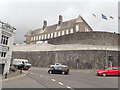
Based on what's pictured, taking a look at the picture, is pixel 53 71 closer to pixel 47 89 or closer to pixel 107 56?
pixel 47 89

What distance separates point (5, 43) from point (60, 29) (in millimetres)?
44694

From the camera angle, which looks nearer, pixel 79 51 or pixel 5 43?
pixel 5 43

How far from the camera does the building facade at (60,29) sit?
52.2 m

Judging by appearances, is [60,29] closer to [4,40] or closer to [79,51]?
[79,51]

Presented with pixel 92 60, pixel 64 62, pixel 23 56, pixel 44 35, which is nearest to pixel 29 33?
pixel 44 35

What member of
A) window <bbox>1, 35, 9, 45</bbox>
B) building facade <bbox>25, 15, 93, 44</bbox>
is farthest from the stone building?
window <bbox>1, 35, 9, 45</bbox>

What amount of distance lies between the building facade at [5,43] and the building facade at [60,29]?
124 feet

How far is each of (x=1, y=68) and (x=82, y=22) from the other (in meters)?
42.9

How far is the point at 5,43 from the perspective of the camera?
17.0m

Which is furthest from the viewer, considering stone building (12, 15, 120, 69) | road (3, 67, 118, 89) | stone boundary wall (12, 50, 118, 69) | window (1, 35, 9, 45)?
stone building (12, 15, 120, 69)

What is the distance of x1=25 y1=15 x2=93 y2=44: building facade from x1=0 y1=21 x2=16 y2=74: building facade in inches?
1490

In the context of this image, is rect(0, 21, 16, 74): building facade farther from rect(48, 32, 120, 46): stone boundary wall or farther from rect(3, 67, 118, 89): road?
rect(48, 32, 120, 46): stone boundary wall

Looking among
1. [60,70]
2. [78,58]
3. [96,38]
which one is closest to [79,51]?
[78,58]

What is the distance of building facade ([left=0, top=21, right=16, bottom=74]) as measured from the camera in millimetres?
15941
